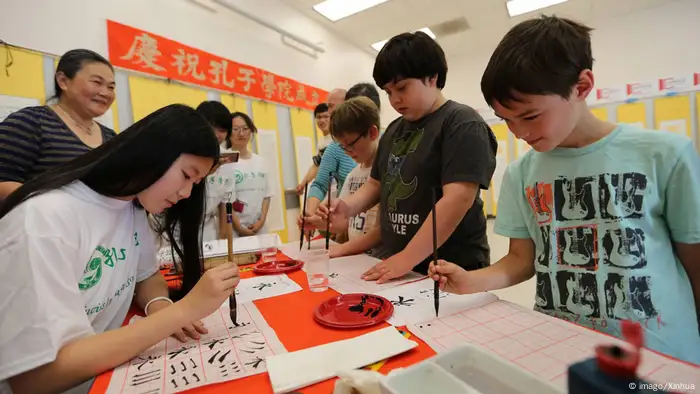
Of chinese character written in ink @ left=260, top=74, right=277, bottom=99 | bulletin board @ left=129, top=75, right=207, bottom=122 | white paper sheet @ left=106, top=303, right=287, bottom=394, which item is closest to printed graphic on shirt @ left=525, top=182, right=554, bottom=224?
white paper sheet @ left=106, top=303, right=287, bottom=394

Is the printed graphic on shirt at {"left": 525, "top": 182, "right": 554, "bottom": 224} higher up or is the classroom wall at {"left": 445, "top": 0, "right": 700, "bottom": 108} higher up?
the classroom wall at {"left": 445, "top": 0, "right": 700, "bottom": 108}

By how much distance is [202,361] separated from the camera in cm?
63

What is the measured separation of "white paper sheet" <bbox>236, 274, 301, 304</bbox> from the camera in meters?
0.98

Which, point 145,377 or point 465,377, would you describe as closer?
point 465,377

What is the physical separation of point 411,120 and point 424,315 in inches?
27.3

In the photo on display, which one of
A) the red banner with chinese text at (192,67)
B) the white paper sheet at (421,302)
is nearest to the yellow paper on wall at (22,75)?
the red banner with chinese text at (192,67)

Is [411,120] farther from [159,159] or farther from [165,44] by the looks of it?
[165,44]

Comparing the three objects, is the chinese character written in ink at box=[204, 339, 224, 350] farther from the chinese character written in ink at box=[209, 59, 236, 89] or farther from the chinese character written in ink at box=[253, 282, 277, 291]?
the chinese character written in ink at box=[209, 59, 236, 89]

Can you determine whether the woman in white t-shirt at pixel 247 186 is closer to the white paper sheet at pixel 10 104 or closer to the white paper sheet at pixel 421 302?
the white paper sheet at pixel 10 104

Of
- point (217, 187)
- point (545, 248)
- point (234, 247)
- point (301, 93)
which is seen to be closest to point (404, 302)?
point (545, 248)

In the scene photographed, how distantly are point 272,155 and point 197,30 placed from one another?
3.74 ft

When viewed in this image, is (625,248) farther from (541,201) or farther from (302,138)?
(302,138)

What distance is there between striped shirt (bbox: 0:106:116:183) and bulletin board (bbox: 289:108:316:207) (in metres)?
2.05

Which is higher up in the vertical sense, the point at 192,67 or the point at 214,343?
the point at 192,67
